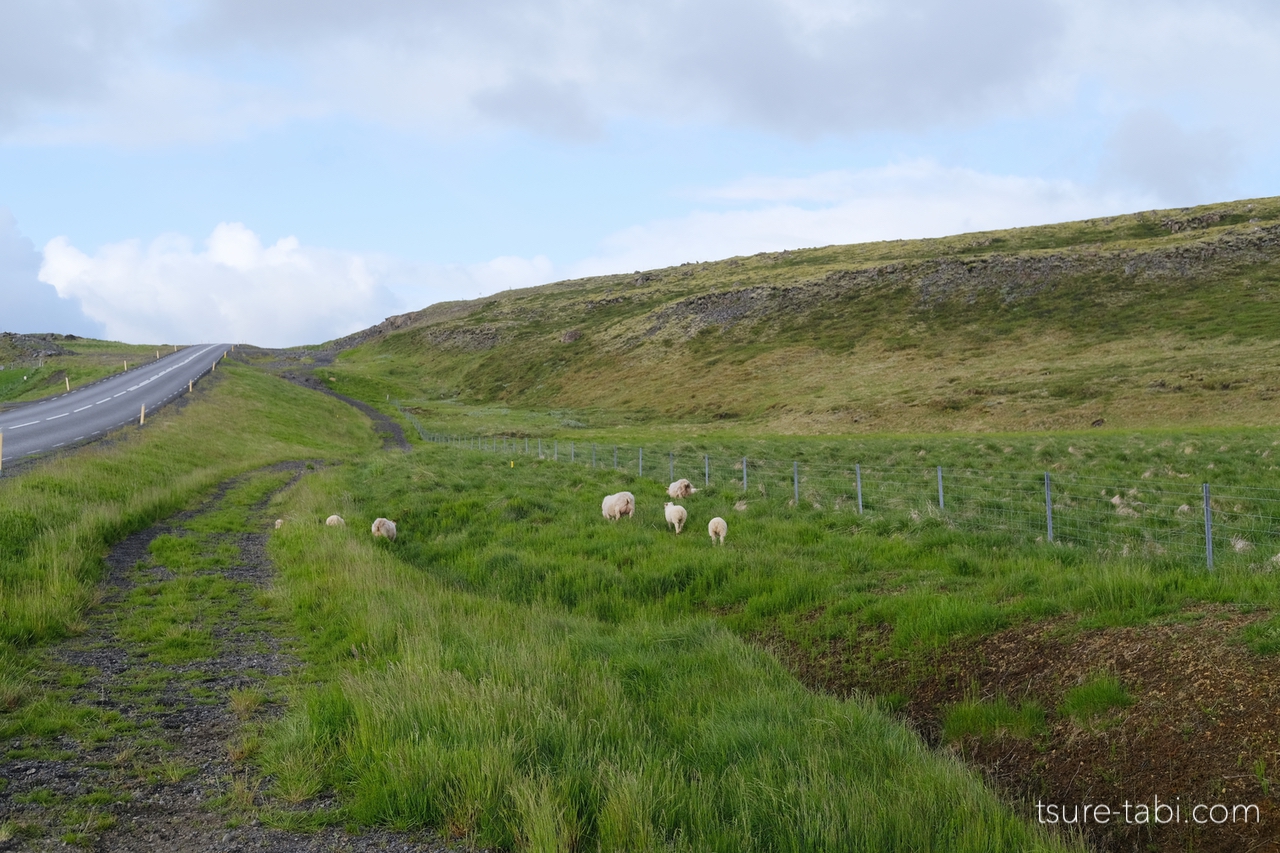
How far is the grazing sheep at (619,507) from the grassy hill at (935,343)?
33.5 m

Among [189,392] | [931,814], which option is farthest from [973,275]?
[931,814]

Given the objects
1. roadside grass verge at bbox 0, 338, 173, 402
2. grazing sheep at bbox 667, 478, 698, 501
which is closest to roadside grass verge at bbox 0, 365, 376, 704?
grazing sheep at bbox 667, 478, 698, 501

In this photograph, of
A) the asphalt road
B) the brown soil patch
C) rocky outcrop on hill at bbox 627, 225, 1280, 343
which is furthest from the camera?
rocky outcrop on hill at bbox 627, 225, 1280, 343

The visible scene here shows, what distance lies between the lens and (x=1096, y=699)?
710 cm

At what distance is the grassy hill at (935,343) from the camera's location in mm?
48375

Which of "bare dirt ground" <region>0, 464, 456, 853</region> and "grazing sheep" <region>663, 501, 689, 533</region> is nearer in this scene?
"bare dirt ground" <region>0, 464, 456, 853</region>

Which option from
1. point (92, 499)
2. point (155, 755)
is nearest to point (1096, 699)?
point (155, 755)

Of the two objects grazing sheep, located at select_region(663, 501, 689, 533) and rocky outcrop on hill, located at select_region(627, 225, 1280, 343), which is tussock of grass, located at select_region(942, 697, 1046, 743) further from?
rocky outcrop on hill, located at select_region(627, 225, 1280, 343)

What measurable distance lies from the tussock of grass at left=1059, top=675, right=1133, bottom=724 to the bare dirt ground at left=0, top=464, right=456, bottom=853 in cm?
579

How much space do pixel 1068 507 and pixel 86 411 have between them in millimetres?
47296

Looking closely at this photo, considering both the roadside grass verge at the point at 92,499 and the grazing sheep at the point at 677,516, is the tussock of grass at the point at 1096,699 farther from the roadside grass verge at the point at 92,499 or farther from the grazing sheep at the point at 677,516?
the roadside grass verge at the point at 92,499

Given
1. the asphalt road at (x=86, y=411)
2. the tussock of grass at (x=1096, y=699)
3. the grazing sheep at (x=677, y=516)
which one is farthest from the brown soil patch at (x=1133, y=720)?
the asphalt road at (x=86, y=411)

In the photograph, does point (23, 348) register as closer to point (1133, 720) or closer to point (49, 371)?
point (49, 371)

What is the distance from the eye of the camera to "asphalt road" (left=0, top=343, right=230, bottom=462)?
29.8 meters
